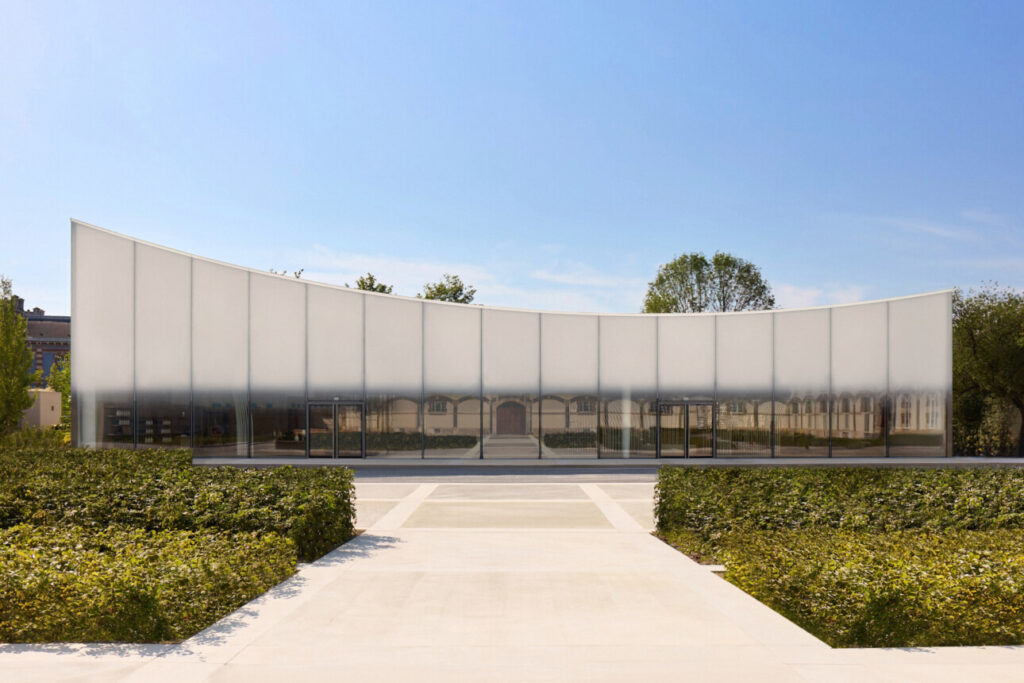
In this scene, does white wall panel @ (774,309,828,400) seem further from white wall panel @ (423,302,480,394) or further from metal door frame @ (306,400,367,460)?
metal door frame @ (306,400,367,460)

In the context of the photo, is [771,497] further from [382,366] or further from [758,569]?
[382,366]

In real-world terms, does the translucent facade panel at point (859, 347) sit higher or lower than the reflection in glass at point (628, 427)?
higher

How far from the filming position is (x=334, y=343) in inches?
1227

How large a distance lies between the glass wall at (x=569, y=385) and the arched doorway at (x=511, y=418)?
883mm

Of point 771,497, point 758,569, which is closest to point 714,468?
point 771,497

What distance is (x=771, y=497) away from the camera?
43.8ft

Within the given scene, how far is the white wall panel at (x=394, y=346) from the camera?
1219 inches

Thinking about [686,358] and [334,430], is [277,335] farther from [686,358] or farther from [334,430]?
[686,358]

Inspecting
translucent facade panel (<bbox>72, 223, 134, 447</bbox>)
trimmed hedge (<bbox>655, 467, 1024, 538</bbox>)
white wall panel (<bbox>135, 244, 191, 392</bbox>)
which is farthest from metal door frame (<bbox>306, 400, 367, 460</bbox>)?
trimmed hedge (<bbox>655, 467, 1024, 538</bbox>)

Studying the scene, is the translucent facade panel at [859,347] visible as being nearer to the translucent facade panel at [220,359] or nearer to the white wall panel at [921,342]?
the white wall panel at [921,342]

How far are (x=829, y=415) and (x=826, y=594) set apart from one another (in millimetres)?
25486

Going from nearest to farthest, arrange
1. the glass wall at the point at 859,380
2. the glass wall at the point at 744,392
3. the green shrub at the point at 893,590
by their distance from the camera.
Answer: the green shrub at the point at 893,590, the glass wall at the point at 859,380, the glass wall at the point at 744,392

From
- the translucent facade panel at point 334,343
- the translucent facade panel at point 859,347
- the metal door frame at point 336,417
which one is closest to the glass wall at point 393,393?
the metal door frame at point 336,417

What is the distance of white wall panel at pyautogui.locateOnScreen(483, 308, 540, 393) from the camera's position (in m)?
31.2
